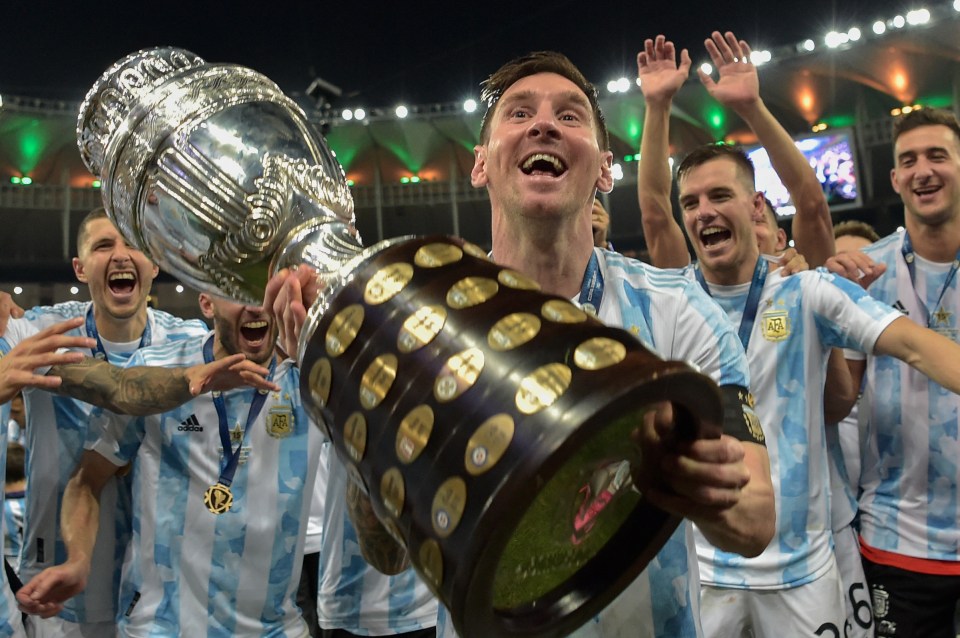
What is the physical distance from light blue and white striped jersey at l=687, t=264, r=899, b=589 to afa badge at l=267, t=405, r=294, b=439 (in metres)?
1.46

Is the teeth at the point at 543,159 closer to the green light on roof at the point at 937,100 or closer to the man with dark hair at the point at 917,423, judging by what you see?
the man with dark hair at the point at 917,423

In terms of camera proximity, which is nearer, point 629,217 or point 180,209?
point 180,209

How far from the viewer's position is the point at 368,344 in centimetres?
78

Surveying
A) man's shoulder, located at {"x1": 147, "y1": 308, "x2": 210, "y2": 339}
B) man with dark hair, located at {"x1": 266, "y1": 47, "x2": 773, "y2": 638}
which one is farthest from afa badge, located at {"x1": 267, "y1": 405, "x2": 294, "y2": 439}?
man with dark hair, located at {"x1": 266, "y1": 47, "x2": 773, "y2": 638}

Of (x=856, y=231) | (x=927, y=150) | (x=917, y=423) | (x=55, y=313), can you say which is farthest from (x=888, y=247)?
(x=55, y=313)

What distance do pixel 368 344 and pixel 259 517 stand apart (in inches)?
78.8

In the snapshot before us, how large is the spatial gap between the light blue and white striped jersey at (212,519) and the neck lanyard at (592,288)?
150 centimetres

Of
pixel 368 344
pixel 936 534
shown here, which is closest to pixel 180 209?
pixel 368 344

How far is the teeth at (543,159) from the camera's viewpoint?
4.56 feet

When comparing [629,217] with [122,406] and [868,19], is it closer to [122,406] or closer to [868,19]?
[868,19]

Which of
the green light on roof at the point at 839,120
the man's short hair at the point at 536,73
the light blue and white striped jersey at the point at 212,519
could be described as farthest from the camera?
the green light on roof at the point at 839,120

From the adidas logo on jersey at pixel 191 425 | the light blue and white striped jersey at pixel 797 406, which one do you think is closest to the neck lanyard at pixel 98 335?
the adidas logo on jersey at pixel 191 425

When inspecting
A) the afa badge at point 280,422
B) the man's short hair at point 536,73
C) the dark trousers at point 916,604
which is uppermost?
the man's short hair at point 536,73

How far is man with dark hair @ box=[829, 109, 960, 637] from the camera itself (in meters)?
2.82
